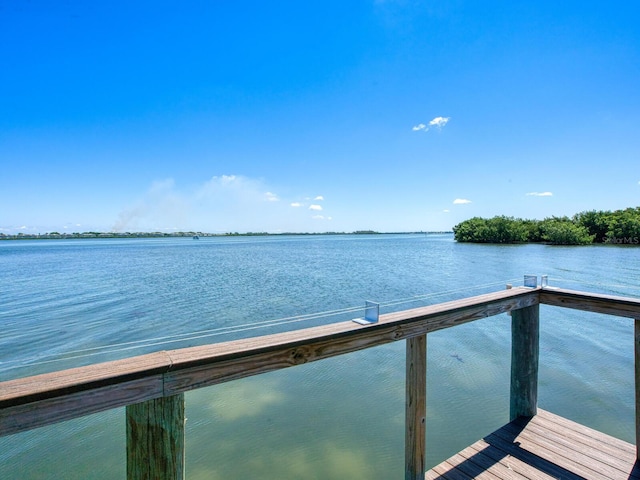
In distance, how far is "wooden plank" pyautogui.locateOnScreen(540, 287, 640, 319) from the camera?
2422 mm

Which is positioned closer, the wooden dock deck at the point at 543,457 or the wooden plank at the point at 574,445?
the wooden dock deck at the point at 543,457

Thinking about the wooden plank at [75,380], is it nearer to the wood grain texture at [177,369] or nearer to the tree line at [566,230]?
the wood grain texture at [177,369]

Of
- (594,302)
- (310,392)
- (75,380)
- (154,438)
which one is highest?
(75,380)

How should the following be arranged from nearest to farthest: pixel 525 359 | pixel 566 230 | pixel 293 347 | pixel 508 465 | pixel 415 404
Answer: pixel 293 347
pixel 415 404
pixel 508 465
pixel 525 359
pixel 566 230

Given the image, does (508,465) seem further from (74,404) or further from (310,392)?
(310,392)

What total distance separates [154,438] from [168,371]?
0.89 feet

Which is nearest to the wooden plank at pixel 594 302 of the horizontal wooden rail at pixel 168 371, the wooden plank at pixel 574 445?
the wooden plank at pixel 574 445

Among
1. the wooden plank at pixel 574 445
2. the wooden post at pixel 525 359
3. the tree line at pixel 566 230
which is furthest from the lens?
the tree line at pixel 566 230

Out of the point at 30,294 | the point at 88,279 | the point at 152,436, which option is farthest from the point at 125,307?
the point at 152,436

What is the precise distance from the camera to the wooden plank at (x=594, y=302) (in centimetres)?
242

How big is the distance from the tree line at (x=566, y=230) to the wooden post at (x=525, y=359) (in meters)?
57.0

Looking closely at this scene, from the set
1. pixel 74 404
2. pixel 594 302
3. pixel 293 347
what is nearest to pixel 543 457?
pixel 594 302

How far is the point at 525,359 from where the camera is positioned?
3.04 metres

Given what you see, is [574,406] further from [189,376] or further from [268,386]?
[189,376]
